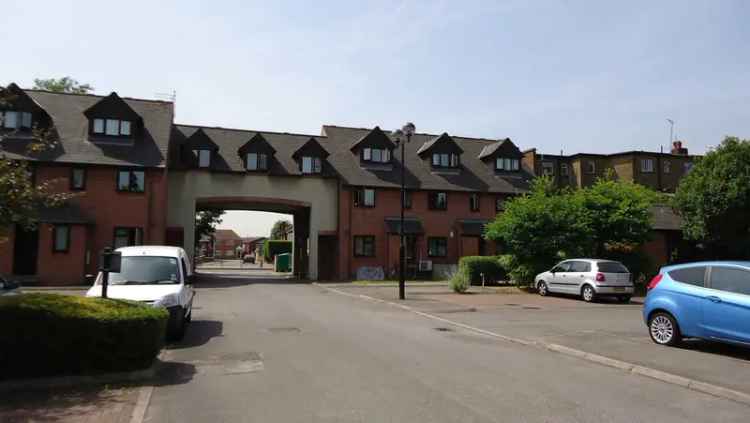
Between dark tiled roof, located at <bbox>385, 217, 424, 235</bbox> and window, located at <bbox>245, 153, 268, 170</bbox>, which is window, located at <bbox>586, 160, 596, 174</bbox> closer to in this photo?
dark tiled roof, located at <bbox>385, 217, 424, 235</bbox>

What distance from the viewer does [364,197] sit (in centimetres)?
3678

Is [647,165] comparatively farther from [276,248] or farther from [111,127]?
[276,248]

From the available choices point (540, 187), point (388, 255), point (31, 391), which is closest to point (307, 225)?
point (388, 255)

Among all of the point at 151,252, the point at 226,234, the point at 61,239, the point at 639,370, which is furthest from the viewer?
the point at 226,234

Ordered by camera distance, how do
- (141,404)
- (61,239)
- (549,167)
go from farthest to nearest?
1. (549,167)
2. (61,239)
3. (141,404)

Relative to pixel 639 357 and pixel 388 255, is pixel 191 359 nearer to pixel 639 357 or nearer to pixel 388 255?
pixel 639 357

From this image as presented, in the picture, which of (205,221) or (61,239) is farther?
(205,221)

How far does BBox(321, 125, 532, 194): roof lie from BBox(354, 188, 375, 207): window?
52cm

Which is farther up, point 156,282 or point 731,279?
point 731,279

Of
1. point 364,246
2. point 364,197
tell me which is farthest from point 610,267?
point 364,197

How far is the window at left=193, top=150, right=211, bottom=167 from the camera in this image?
34.4m

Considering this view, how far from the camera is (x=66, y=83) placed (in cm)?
5112

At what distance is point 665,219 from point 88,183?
3465cm

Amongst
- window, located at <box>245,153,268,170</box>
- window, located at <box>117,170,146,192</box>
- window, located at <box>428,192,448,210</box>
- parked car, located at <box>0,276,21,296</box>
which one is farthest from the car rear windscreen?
window, located at <box>117,170,146,192</box>
